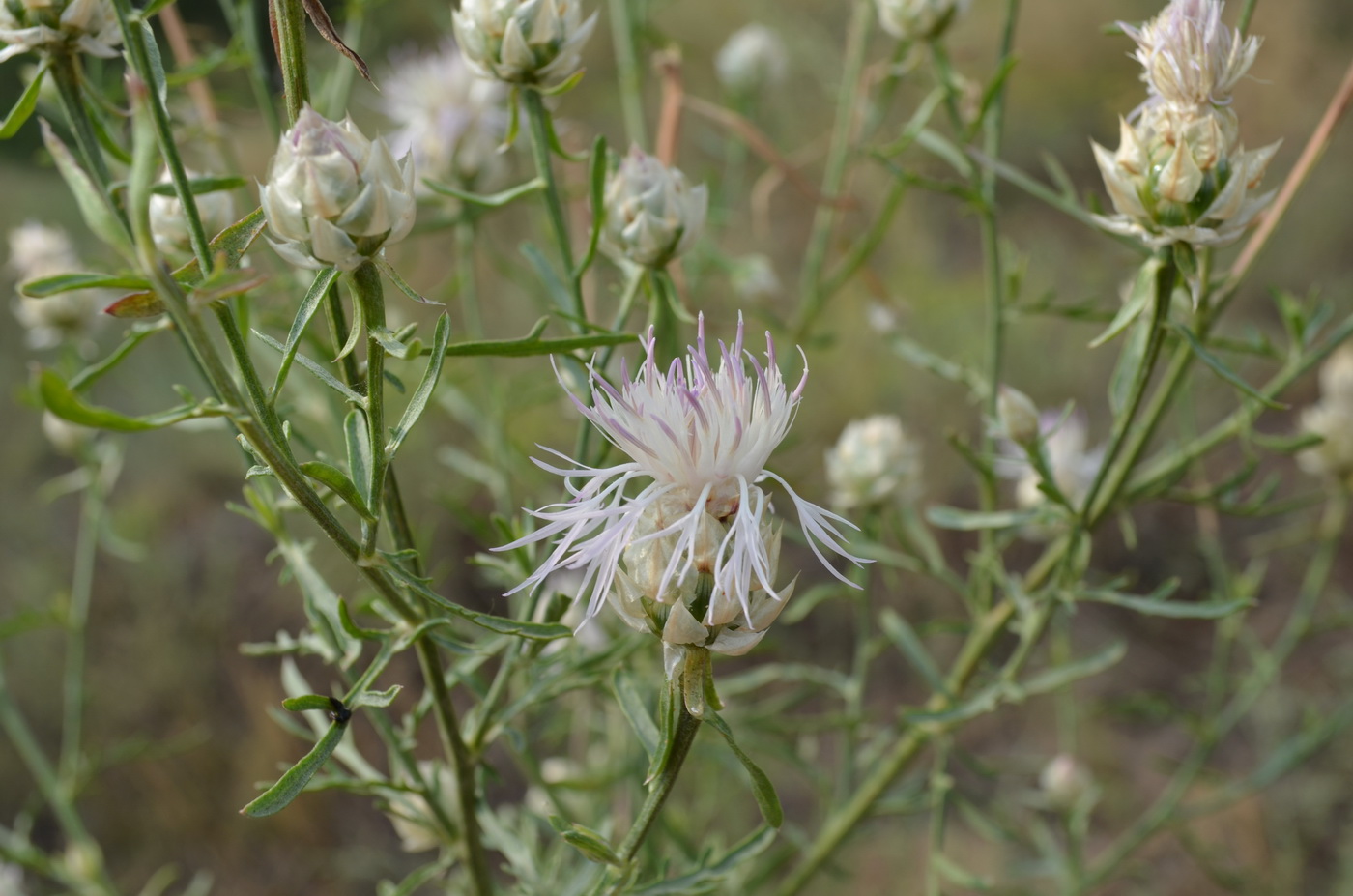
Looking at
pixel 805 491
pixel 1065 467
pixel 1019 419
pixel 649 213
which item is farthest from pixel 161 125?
pixel 1065 467

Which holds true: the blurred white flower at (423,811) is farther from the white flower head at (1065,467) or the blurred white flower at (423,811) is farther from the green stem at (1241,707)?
the green stem at (1241,707)

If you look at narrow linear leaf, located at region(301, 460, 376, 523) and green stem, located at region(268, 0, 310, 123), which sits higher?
green stem, located at region(268, 0, 310, 123)

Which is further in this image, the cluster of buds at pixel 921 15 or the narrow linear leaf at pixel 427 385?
the cluster of buds at pixel 921 15

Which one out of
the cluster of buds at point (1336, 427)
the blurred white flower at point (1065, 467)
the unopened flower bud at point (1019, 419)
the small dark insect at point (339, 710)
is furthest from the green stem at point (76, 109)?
the cluster of buds at point (1336, 427)

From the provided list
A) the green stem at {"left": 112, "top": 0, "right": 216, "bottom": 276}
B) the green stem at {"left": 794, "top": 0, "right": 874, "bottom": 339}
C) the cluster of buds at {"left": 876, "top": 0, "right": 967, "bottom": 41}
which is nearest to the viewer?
the green stem at {"left": 112, "top": 0, "right": 216, "bottom": 276}

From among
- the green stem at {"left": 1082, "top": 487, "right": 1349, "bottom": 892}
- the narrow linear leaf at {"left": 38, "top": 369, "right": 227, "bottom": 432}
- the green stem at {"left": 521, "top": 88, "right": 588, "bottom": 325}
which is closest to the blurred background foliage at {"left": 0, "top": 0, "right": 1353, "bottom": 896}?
the green stem at {"left": 1082, "top": 487, "right": 1349, "bottom": 892}

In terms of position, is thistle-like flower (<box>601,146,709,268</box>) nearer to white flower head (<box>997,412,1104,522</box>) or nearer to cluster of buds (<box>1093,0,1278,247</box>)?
cluster of buds (<box>1093,0,1278,247</box>)
